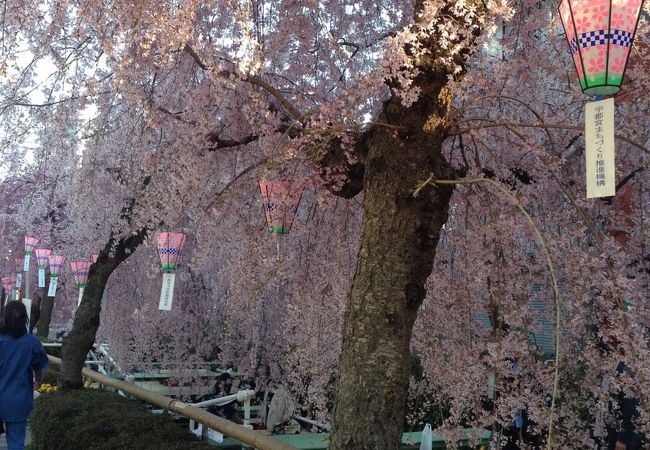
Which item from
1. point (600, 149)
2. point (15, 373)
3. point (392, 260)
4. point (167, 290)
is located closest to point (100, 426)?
point (15, 373)

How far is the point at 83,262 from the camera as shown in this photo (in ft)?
36.5

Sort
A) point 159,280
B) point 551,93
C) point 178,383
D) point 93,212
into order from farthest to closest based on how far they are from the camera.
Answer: point 178,383 → point 159,280 → point 93,212 → point 551,93

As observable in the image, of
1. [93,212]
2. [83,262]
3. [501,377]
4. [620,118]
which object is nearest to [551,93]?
[620,118]

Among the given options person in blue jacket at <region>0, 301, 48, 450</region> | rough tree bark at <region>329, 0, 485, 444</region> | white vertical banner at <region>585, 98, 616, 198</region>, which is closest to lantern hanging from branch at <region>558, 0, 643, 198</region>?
white vertical banner at <region>585, 98, 616, 198</region>

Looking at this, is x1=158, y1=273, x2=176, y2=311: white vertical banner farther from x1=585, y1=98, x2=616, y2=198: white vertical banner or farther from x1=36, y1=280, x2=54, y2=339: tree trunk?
x1=36, y1=280, x2=54, y2=339: tree trunk

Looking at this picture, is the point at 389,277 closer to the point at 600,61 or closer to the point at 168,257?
the point at 600,61

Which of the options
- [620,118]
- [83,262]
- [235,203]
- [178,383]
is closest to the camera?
[620,118]

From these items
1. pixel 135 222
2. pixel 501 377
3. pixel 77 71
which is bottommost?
pixel 501 377

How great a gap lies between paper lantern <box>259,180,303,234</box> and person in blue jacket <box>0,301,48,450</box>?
2.36 meters

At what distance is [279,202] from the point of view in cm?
421

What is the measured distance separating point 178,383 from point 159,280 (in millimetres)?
2026

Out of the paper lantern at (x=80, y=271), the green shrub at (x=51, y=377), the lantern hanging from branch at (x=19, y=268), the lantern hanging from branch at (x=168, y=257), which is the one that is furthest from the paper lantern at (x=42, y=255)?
the lantern hanging from branch at (x=168, y=257)

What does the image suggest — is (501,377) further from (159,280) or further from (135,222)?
(159,280)

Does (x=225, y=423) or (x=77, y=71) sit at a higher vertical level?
(x=77, y=71)
